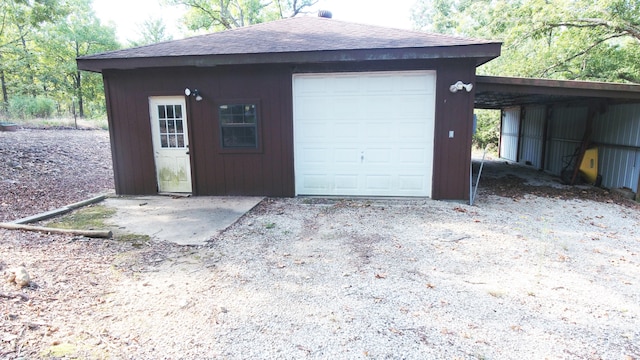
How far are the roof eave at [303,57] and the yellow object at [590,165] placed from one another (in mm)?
5152

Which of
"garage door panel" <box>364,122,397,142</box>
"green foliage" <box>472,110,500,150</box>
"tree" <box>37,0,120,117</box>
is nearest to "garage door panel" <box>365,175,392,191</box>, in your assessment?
"garage door panel" <box>364,122,397,142</box>

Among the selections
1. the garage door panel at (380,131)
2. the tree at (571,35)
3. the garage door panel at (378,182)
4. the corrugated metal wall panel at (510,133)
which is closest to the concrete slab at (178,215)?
the garage door panel at (378,182)

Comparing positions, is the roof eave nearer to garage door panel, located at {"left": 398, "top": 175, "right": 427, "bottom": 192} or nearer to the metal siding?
garage door panel, located at {"left": 398, "top": 175, "right": 427, "bottom": 192}

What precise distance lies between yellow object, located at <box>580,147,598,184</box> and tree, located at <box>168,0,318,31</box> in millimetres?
21346

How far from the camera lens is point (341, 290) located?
3.18 meters

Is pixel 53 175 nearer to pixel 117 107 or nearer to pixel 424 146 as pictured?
pixel 117 107

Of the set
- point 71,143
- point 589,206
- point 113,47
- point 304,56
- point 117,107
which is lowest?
point 589,206

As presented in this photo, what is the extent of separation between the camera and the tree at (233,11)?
2369 centimetres

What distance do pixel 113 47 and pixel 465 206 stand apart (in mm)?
25842

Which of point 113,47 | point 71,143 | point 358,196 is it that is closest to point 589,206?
point 358,196

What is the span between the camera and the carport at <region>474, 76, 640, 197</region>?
22.2 feet

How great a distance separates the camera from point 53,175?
27.9ft

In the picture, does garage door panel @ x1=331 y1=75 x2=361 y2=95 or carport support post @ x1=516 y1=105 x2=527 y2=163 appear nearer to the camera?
garage door panel @ x1=331 y1=75 x2=361 y2=95

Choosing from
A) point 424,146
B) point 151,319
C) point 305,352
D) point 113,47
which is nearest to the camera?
point 305,352
